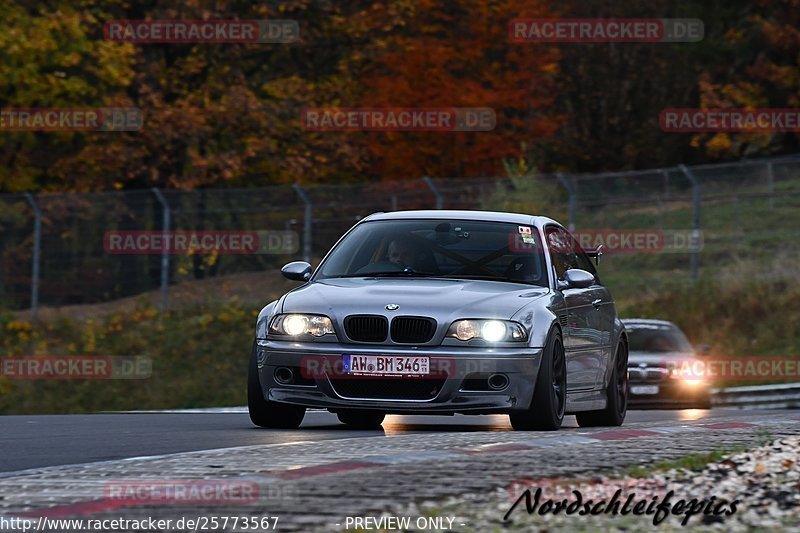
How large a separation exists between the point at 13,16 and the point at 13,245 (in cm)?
556

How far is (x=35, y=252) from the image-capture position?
104 ft

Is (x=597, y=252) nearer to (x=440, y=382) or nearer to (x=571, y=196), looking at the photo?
(x=440, y=382)

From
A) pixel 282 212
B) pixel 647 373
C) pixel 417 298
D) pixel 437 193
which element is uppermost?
pixel 437 193

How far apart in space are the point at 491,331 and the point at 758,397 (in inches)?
610

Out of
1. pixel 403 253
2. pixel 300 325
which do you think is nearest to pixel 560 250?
pixel 403 253

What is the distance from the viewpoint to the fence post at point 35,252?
104 feet

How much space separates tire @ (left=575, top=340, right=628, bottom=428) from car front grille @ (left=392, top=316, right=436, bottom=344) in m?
2.71

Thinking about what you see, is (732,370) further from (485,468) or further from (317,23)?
(485,468)

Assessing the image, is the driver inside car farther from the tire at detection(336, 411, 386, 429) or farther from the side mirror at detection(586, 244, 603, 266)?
the side mirror at detection(586, 244, 603, 266)

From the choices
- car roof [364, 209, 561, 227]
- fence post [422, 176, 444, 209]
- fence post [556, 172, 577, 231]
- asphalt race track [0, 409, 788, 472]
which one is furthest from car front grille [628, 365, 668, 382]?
car roof [364, 209, 561, 227]

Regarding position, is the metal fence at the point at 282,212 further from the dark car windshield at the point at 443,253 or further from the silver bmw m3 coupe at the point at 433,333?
the silver bmw m3 coupe at the point at 433,333

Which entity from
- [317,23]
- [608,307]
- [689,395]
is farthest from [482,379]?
[317,23]

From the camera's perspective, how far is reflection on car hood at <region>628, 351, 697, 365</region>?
933 inches

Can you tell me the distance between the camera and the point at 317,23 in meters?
38.7
